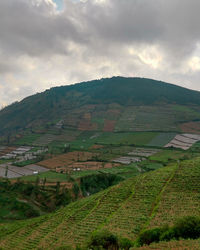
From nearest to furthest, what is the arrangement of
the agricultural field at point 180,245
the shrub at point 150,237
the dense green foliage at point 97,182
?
1. the agricultural field at point 180,245
2. the shrub at point 150,237
3. the dense green foliage at point 97,182

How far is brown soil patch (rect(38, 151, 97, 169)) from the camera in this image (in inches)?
5776

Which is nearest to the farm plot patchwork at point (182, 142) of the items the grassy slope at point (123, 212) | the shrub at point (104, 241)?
the grassy slope at point (123, 212)

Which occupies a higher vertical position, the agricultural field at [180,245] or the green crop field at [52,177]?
the agricultural field at [180,245]

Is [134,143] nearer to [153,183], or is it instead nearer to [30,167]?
[30,167]

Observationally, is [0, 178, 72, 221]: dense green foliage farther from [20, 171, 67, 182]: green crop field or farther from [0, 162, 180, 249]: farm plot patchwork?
[0, 162, 180, 249]: farm plot patchwork

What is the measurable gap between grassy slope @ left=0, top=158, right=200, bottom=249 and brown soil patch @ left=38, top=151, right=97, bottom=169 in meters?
82.3

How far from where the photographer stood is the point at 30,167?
146625 mm

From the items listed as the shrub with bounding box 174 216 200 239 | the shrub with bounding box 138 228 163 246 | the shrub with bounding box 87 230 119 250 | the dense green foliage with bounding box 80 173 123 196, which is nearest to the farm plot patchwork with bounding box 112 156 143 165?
the dense green foliage with bounding box 80 173 123 196

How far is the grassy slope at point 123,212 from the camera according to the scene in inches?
1730

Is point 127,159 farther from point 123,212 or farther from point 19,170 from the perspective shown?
point 123,212

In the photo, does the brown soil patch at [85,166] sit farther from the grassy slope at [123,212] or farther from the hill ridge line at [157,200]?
the hill ridge line at [157,200]

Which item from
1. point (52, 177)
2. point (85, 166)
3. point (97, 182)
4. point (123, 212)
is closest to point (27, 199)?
point (52, 177)

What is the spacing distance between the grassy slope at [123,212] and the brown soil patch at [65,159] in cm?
8231

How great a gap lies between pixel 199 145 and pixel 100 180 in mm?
102381
